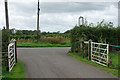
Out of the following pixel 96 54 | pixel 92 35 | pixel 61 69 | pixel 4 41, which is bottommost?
pixel 61 69

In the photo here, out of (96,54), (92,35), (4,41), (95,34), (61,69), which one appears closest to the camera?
(4,41)

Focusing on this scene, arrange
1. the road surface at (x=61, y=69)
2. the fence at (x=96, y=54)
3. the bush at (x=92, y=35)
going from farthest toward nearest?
the bush at (x=92, y=35) → the fence at (x=96, y=54) → the road surface at (x=61, y=69)

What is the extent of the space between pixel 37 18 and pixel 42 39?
4526 mm

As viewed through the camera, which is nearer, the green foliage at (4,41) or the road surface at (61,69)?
the road surface at (61,69)

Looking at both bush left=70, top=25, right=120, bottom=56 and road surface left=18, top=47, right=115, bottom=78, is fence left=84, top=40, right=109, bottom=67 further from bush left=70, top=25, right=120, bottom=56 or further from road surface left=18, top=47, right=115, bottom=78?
bush left=70, top=25, right=120, bottom=56

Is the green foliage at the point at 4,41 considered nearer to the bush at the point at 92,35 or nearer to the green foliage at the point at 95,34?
the bush at the point at 92,35

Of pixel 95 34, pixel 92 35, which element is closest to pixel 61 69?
pixel 92 35

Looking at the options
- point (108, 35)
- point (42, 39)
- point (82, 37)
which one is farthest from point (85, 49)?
point (42, 39)

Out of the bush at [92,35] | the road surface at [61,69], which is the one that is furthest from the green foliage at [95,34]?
the road surface at [61,69]

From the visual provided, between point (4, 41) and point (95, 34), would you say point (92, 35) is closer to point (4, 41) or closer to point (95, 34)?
point (95, 34)

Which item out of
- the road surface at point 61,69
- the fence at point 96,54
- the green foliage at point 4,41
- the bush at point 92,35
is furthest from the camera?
the bush at point 92,35

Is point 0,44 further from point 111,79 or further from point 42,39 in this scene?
point 42,39

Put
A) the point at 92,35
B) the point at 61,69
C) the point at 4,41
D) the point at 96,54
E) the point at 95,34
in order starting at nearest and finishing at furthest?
the point at 4,41
the point at 61,69
the point at 96,54
the point at 92,35
the point at 95,34

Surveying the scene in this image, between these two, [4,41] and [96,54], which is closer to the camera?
[4,41]
